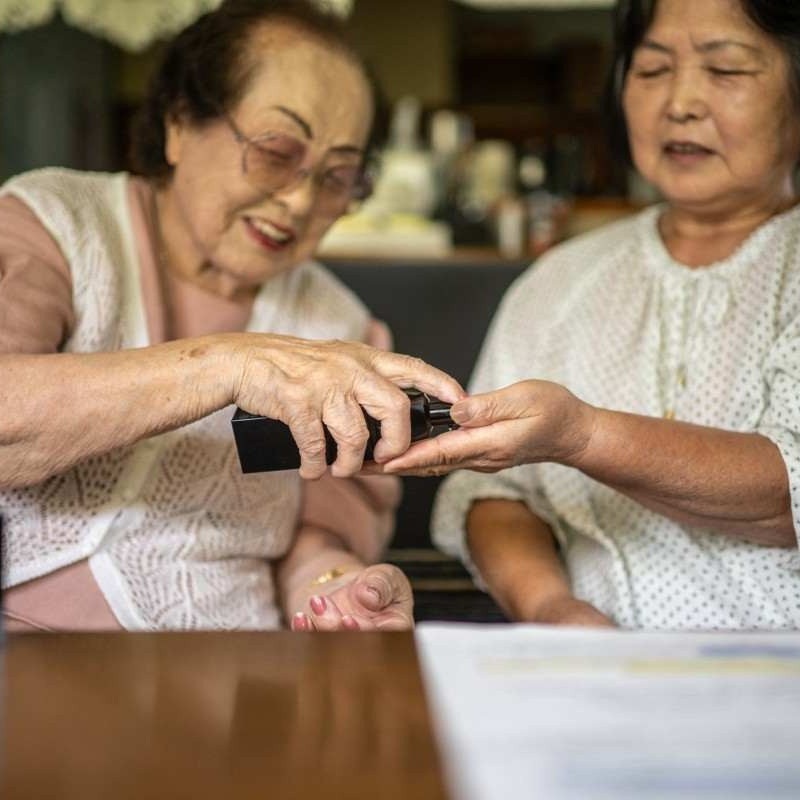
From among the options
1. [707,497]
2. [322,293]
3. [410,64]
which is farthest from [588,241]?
[410,64]

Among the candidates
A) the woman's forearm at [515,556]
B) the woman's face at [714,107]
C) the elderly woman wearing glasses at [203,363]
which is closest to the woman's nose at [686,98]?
the woman's face at [714,107]

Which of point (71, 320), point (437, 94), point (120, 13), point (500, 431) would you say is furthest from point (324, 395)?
point (437, 94)

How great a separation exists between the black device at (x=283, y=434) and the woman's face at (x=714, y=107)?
0.54 meters

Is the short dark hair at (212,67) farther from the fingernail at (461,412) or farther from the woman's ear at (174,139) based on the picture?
the fingernail at (461,412)

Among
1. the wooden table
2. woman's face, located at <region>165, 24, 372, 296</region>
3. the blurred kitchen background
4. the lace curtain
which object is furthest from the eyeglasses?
the lace curtain

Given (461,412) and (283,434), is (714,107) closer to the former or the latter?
(461,412)

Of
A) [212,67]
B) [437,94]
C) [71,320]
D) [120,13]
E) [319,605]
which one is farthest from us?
[437,94]

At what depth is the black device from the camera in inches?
43.6

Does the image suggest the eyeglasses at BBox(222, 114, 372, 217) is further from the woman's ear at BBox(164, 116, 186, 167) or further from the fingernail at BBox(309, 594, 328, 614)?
the fingernail at BBox(309, 594, 328, 614)

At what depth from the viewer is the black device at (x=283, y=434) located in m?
1.11

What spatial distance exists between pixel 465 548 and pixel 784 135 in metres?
0.66

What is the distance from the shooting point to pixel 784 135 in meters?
1.46

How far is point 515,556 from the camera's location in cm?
147

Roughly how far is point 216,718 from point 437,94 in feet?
23.1
